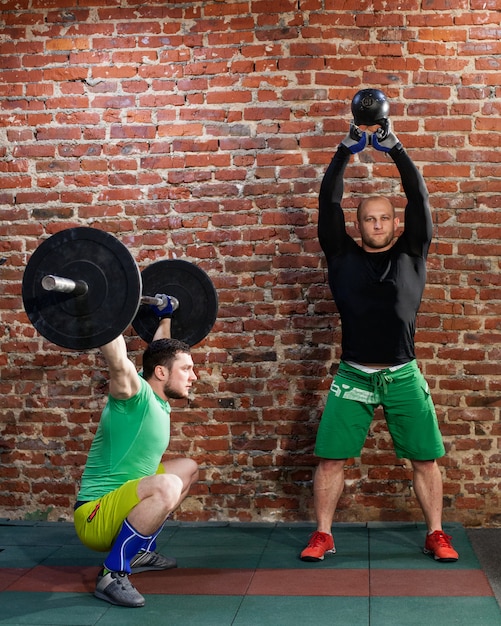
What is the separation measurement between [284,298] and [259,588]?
151 centimetres

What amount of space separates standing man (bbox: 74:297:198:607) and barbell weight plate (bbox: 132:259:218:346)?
0.32 m

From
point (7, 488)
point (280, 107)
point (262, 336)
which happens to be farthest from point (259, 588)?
point (280, 107)

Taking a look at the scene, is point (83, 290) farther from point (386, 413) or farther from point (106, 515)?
point (386, 413)

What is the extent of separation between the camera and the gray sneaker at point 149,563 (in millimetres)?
3441

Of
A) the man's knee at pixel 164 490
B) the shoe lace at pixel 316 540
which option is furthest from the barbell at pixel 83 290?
the shoe lace at pixel 316 540

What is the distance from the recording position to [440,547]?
3.55 metres

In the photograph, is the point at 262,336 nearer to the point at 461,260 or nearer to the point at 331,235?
the point at 331,235

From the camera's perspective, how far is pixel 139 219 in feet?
14.1

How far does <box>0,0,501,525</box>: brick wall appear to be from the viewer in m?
4.13

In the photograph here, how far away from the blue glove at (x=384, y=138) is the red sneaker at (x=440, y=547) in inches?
66.4

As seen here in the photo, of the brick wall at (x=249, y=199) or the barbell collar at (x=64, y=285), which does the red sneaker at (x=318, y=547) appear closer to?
the brick wall at (x=249, y=199)

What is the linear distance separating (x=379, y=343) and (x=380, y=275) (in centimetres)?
30

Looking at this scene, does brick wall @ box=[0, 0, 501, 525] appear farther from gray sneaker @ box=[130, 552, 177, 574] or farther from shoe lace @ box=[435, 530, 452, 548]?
gray sneaker @ box=[130, 552, 177, 574]

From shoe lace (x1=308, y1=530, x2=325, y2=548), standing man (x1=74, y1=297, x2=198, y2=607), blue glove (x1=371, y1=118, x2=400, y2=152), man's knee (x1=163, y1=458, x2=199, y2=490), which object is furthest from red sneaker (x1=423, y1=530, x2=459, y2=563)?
blue glove (x1=371, y1=118, x2=400, y2=152)
